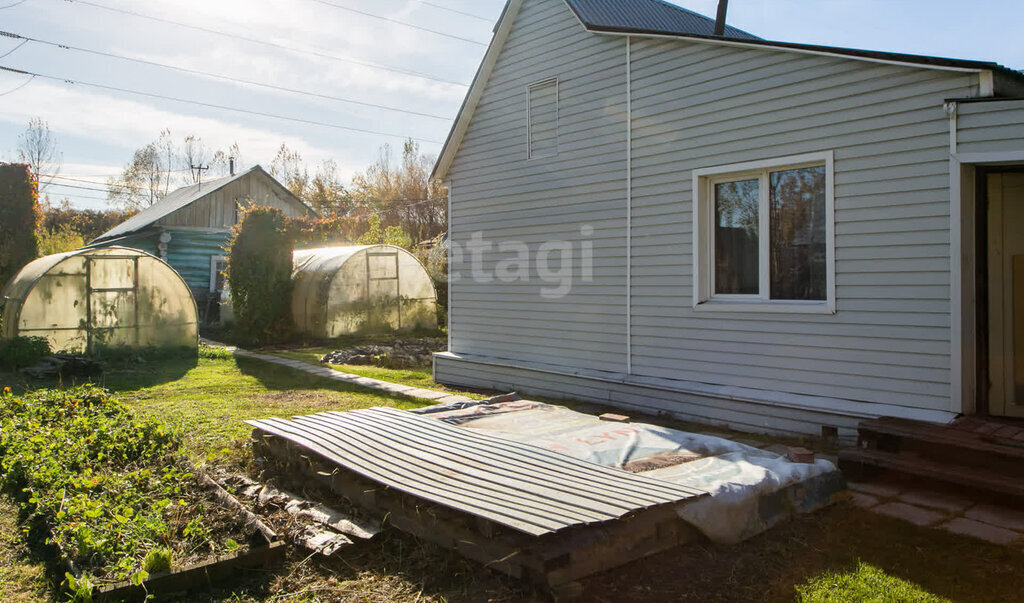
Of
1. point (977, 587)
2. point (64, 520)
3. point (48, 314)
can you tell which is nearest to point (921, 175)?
point (977, 587)

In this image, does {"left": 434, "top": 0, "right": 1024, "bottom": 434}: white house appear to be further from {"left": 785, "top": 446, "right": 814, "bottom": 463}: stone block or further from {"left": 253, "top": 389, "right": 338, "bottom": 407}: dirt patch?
{"left": 253, "top": 389, "right": 338, "bottom": 407}: dirt patch

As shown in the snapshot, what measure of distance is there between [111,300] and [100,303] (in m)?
0.19

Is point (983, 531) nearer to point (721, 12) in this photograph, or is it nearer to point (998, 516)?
point (998, 516)

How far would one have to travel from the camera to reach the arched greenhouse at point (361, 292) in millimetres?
16062

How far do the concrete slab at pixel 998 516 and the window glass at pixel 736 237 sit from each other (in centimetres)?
301

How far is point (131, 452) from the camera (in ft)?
17.5

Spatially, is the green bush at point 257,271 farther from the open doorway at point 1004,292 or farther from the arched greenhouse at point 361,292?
the open doorway at point 1004,292

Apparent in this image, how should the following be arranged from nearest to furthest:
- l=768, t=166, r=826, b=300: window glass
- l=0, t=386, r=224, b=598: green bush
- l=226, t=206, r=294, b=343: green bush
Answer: l=0, t=386, r=224, b=598: green bush
l=768, t=166, r=826, b=300: window glass
l=226, t=206, r=294, b=343: green bush

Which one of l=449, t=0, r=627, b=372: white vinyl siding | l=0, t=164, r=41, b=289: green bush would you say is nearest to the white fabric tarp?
l=449, t=0, r=627, b=372: white vinyl siding

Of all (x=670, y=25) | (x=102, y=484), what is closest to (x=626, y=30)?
(x=670, y=25)

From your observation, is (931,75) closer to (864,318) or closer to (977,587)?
(864,318)

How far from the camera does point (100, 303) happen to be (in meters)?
12.6

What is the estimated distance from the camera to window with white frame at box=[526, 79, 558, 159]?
29.6 feet

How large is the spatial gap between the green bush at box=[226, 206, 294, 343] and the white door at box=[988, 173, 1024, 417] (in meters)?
13.9
